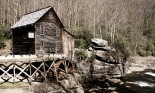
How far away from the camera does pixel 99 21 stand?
71000 millimetres

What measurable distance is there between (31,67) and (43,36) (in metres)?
5.12

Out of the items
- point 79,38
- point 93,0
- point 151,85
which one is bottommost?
point 151,85

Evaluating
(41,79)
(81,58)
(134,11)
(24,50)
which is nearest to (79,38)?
(81,58)

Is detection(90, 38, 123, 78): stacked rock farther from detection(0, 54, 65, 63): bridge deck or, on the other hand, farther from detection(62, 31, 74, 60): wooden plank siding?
detection(0, 54, 65, 63): bridge deck

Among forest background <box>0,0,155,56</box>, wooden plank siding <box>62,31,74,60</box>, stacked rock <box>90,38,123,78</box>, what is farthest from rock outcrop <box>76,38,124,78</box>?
wooden plank siding <box>62,31,74,60</box>

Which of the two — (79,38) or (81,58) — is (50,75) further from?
(79,38)

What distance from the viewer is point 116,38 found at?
6066 centimetres

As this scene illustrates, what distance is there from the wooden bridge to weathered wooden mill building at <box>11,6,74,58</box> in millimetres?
2454

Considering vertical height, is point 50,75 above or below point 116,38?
below

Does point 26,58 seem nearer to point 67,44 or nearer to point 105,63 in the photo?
point 67,44

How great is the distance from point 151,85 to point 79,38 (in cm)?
2021

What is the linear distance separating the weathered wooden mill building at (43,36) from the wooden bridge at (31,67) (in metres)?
2.45

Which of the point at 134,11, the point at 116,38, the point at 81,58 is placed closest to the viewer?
the point at 81,58

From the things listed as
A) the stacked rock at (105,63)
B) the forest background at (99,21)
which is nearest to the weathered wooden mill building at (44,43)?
the stacked rock at (105,63)
